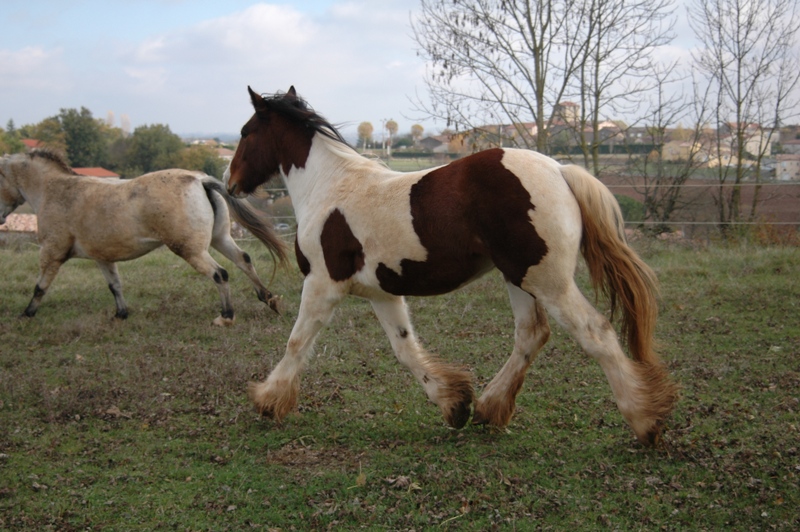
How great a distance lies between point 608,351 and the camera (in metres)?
3.68

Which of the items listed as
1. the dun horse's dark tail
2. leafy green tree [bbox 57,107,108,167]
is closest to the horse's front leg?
the dun horse's dark tail

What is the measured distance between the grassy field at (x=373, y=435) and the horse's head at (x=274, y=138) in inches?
63.2

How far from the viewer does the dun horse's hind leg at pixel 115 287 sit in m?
7.68

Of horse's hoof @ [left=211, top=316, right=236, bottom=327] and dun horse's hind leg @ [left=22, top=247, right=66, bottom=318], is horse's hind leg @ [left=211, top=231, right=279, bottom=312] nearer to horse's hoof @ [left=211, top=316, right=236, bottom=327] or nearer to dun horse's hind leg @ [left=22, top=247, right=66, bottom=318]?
horse's hoof @ [left=211, top=316, right=236, bottom=327]

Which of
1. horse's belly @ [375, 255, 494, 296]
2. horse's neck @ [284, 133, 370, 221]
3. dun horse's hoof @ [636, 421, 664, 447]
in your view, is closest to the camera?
dun horse's hoof @ [636, 421, 664, 447]

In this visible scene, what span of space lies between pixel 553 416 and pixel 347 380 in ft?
5.47

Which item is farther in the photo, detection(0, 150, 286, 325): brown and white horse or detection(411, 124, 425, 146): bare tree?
detection(411, 124, 425, 146): bare tree

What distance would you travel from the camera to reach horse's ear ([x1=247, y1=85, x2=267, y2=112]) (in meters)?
4.86

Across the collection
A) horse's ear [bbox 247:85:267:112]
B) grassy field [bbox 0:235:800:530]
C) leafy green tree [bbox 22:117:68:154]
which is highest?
leafy green tree [bbox 22:117:68:154]

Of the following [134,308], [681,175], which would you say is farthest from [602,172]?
[134,308]

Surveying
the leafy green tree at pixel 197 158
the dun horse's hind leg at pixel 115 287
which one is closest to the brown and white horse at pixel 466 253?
the dun horse's hind leg at pixel 115 287

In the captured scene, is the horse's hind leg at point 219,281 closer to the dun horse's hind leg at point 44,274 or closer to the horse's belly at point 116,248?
the horse's belly at point 116,248

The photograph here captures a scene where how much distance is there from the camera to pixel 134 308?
318 inches

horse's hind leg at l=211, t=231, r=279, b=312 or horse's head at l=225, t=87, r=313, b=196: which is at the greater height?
horse's head at l=225, t=87, r=313, b=196
